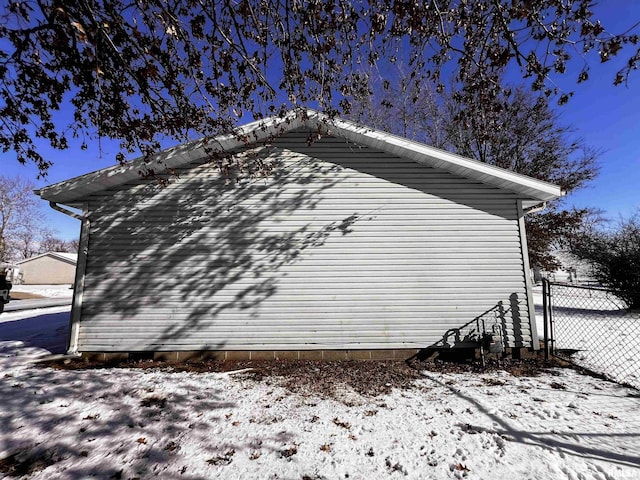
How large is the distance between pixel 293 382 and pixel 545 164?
51.5 ft

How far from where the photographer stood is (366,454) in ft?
9.98

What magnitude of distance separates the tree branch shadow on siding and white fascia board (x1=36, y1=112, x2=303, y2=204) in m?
0.27

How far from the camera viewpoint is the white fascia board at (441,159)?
6.03 metres

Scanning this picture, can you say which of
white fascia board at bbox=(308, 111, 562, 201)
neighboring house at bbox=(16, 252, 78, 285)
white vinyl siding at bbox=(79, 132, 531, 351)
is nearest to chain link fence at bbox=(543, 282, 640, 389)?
white vinyl siding at bbox=(79, 132, 531, 351)

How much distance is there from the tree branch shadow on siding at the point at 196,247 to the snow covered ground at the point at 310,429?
1.35 meters

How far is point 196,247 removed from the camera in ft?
20.6

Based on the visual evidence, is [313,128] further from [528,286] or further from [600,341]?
[600,341]

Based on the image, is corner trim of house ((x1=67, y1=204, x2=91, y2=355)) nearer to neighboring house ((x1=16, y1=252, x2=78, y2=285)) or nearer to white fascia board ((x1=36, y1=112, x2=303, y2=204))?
white fascia board ((x1=36, y1=112, x2=303, y2=204))

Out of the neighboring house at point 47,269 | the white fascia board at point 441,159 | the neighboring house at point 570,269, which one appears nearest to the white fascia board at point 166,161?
the white fascia board at point 441,159

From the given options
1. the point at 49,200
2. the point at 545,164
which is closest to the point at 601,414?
the point at 49,200

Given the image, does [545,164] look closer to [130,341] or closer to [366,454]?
[366,454]

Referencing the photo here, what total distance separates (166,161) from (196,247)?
1840mm

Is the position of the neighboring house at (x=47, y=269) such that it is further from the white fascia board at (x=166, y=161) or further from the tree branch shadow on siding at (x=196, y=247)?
the tree branch shadow on siding at (x=196, y=247)

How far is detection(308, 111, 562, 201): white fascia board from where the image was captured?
603 centimetres
